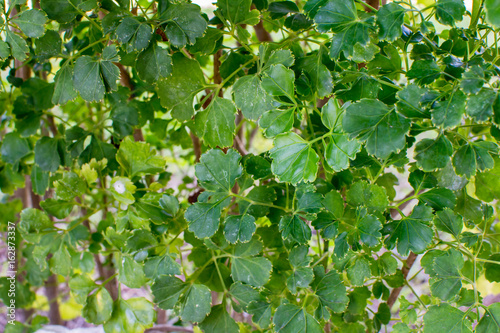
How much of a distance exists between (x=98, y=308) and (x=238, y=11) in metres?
0.50

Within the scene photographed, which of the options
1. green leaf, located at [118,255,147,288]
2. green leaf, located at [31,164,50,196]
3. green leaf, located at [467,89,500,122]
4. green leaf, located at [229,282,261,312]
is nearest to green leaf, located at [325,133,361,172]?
green leaf, located at [467,89,500,122]

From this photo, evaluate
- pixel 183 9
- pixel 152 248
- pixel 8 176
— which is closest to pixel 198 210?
pixel 152 248

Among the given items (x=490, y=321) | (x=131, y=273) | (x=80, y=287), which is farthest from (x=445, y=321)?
(x=80, y=287)

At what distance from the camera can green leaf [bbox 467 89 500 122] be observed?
0.33 meters

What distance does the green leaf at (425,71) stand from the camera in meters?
0.38

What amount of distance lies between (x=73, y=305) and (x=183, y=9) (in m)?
1.39

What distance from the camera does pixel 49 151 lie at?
71cm

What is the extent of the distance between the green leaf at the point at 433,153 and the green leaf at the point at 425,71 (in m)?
0.06

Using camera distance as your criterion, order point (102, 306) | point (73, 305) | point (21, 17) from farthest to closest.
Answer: point (73, 305) → point (102, 306) → point (21, 17)

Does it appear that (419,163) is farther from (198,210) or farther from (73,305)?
(73,305)

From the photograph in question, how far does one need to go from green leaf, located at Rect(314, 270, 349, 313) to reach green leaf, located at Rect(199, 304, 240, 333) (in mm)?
128

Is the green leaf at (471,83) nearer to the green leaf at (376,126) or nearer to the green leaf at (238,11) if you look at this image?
the green leaf at (376,126)

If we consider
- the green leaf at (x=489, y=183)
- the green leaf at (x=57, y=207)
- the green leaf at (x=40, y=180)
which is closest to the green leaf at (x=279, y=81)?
the green leaf at (x=489, y=183)

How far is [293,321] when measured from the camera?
18.1 inches
